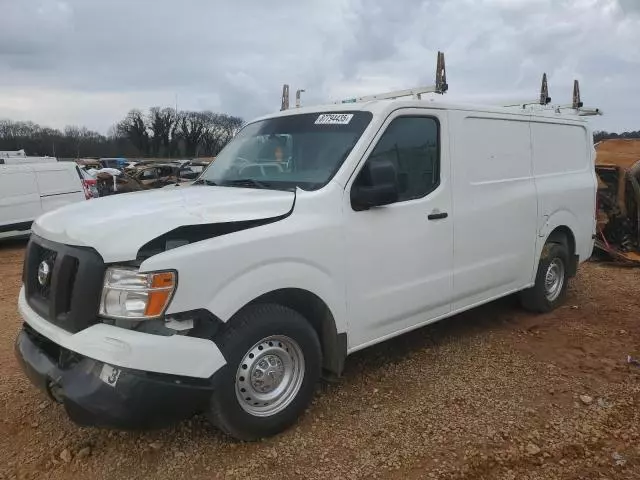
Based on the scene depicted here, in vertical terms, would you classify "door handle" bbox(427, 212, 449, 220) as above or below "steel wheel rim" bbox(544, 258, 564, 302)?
above

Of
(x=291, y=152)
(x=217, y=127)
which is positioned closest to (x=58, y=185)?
(x=291, y=152)

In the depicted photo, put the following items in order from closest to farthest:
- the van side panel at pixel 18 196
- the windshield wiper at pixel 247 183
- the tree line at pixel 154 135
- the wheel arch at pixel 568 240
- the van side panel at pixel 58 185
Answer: the windshield wiper at pixel 247 183, the wheel arch at pixel 568 240, the van side panel at pixel 18 196, the van side panel at pixel 58 185, the tree line at pixel 154 135

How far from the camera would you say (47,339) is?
326 centimetres

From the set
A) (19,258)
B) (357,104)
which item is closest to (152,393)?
(357,104)

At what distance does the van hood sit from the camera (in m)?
2.88

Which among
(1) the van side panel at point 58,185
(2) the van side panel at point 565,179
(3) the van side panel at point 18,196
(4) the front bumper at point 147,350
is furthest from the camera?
(1) the van side panel at point 58,185

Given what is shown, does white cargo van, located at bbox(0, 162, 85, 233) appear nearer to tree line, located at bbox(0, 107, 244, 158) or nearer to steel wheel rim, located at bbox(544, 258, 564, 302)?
steel wheel rim, located at bbox(544, 258, 564, 302)

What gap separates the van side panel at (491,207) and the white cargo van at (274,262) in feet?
0.06

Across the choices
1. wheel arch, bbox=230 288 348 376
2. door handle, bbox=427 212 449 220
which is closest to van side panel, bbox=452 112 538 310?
door handle, bbox=427 212 449 220

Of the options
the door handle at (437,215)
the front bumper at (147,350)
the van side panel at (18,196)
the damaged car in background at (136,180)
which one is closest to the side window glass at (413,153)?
the door handle at (437,215)

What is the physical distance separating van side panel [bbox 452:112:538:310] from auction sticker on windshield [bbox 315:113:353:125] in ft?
3.36

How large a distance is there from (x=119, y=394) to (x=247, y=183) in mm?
1814

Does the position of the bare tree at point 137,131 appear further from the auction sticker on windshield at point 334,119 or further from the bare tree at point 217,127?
the auction sticker on windshield at point 334,119

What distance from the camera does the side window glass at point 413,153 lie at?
4.04 metres
